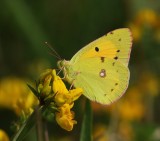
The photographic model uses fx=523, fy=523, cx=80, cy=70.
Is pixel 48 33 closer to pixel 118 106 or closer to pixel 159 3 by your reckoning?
pixel 159 3

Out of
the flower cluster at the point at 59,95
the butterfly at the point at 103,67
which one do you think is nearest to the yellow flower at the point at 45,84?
the flower cluster at the point at 59,95

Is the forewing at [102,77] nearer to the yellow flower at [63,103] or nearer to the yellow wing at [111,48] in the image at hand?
the yellow wing at [111,48]

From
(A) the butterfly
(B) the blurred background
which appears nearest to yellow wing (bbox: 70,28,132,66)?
(A) the butterfly

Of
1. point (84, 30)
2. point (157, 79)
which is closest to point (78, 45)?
point (84, 30)

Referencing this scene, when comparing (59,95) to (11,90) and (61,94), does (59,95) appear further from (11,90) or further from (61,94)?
(11,90)

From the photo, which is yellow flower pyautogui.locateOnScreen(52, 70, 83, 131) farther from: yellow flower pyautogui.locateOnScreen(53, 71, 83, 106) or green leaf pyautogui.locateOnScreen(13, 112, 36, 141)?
green leaf pyautogui.locateOnScreen(13, 112, 36, 141)
